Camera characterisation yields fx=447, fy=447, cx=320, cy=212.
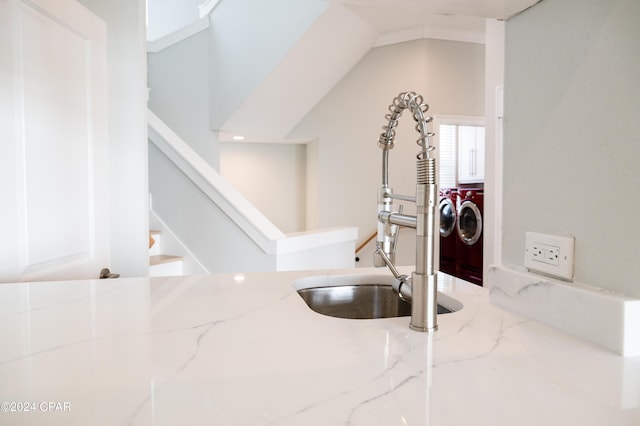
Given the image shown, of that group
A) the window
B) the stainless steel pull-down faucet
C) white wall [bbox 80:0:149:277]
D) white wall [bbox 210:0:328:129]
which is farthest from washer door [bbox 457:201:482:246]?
the stainless steel pull-down faucet

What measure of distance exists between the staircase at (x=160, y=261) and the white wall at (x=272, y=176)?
8.92 feet

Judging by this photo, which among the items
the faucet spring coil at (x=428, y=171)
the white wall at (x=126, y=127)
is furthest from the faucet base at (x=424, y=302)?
the white wall at (x=126, y=127)

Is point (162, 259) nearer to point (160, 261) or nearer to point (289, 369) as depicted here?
point (160, 261)

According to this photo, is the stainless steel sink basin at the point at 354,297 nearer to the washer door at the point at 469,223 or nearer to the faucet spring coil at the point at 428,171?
the faucet spring coil at the point at 428,171

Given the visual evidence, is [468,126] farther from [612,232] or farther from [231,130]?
[612,232]

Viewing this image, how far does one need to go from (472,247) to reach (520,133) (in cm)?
343

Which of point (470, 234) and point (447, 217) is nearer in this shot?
point (470, 234)

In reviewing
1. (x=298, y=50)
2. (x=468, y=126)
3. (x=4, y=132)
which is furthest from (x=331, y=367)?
(x=468, y=126)

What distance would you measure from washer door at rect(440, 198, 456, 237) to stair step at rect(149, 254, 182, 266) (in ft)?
8.92

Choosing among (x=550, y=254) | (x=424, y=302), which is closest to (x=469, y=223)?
(x=550, y=254)

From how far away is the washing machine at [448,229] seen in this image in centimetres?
446

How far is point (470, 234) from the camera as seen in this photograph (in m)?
4.15

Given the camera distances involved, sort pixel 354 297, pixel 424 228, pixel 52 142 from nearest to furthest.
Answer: pixel 424 228 < pixel 354 297 < pixel 52 142

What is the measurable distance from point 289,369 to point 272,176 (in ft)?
17.2
